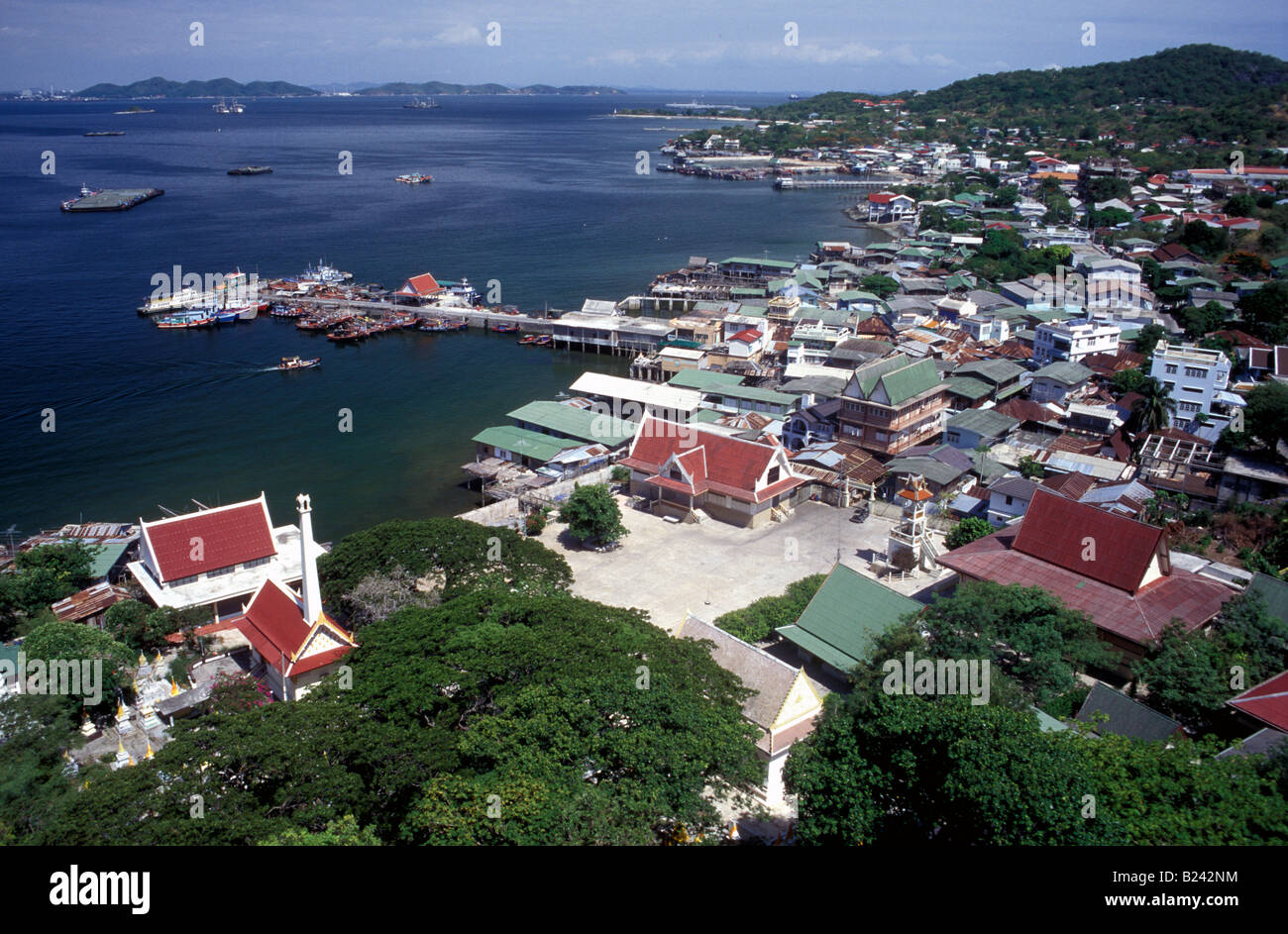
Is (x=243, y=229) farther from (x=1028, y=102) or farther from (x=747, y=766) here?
(x=1028, y=102)

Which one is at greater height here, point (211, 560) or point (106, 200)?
point (106, 200)

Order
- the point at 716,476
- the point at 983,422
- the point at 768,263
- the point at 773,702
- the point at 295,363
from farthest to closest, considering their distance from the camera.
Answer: the point at 768,263, the point at 295,363, the point at 983,422, the point at 716,476, the point at 773,702

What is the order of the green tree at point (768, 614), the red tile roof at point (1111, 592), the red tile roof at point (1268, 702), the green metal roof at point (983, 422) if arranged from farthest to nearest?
the green metal roof at point (983, 422)
the green tree at point (768, 614)
the red tile roof at point (1111, 592)
the red tile roof at point (1268, 702)

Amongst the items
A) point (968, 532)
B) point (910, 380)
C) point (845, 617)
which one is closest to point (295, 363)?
point (910, 380)

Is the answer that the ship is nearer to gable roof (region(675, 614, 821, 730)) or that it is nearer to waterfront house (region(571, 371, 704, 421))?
waterfront house (region(571, 371, 704, 421))

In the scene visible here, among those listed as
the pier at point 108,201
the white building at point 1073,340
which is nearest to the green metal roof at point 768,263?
the white building at point 1073,340

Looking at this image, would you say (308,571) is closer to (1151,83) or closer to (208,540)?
(208,540)

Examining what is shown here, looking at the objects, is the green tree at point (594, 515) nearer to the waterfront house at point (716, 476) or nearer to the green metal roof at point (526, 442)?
the waterfront house at point (716, 476)
